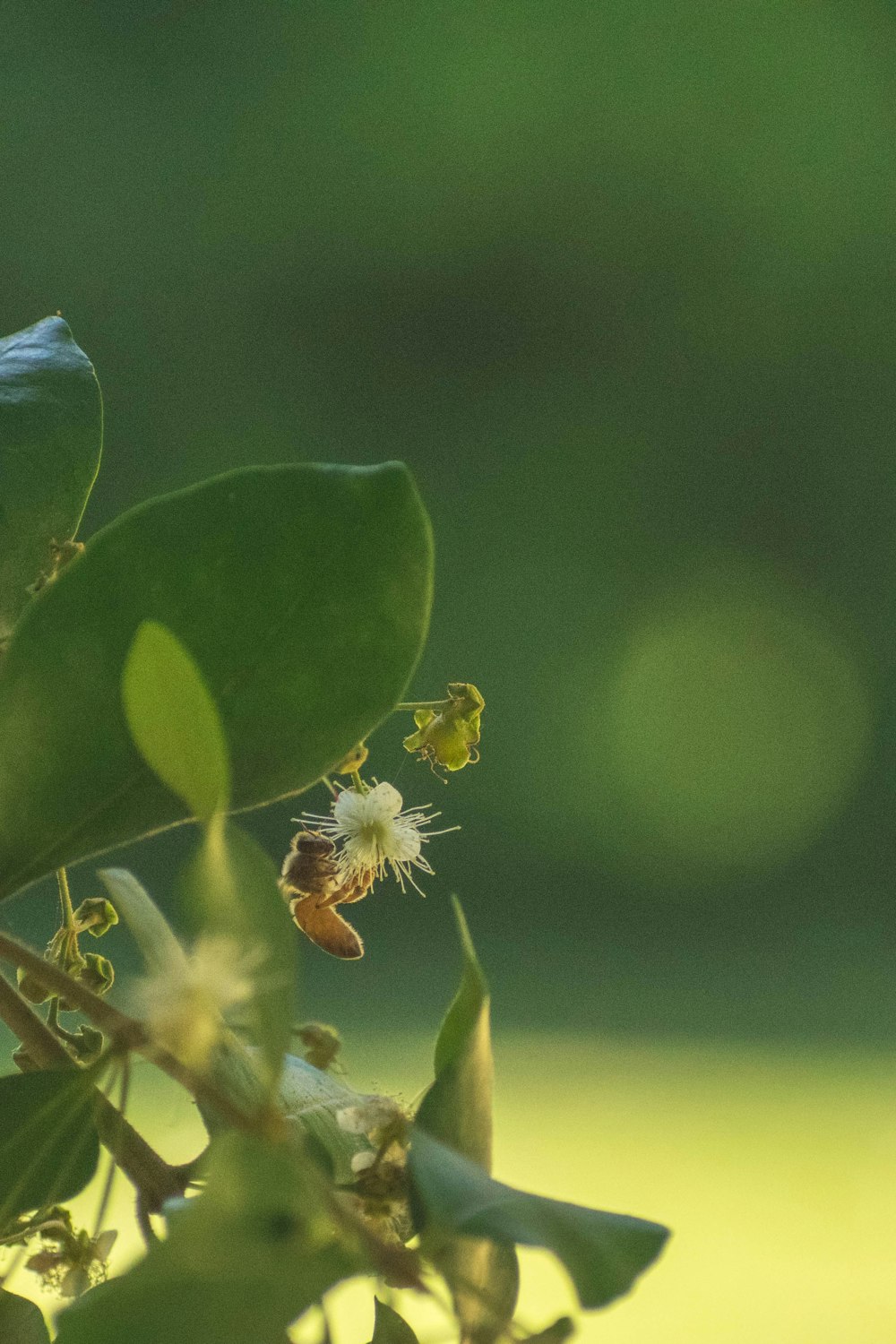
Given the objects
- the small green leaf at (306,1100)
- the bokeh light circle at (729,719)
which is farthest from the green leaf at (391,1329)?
the bokeh light circle at (729,719)

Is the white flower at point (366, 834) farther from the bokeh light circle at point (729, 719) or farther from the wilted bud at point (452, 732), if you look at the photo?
the bokeh light circle at point (729, 719)

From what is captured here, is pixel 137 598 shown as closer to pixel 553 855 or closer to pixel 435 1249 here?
pixel 435 1249

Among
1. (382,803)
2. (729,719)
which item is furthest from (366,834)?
(729,719)

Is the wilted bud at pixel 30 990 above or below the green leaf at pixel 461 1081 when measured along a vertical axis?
below

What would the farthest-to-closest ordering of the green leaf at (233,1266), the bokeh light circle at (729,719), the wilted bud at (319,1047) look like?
the bokeh light circle at (729,719) → the wilted bud at (319,1047) → the green leaf at (233,1266)

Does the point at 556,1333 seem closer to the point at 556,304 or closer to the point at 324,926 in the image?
the point at 324,926

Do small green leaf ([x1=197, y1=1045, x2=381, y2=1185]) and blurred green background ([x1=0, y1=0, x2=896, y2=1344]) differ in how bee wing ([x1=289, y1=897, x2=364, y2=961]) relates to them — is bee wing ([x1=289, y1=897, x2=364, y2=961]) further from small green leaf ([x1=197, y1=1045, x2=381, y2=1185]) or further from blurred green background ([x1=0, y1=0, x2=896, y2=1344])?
blurred green background ([x1=0, y1=0, x2=896, y2=1344])

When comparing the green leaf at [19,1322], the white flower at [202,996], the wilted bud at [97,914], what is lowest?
the wilted bud at [97,914]

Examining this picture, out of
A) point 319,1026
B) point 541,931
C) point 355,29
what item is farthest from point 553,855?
point 319,1026

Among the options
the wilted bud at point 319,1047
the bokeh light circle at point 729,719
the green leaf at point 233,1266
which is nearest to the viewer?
the green leaf at point 233,1266
